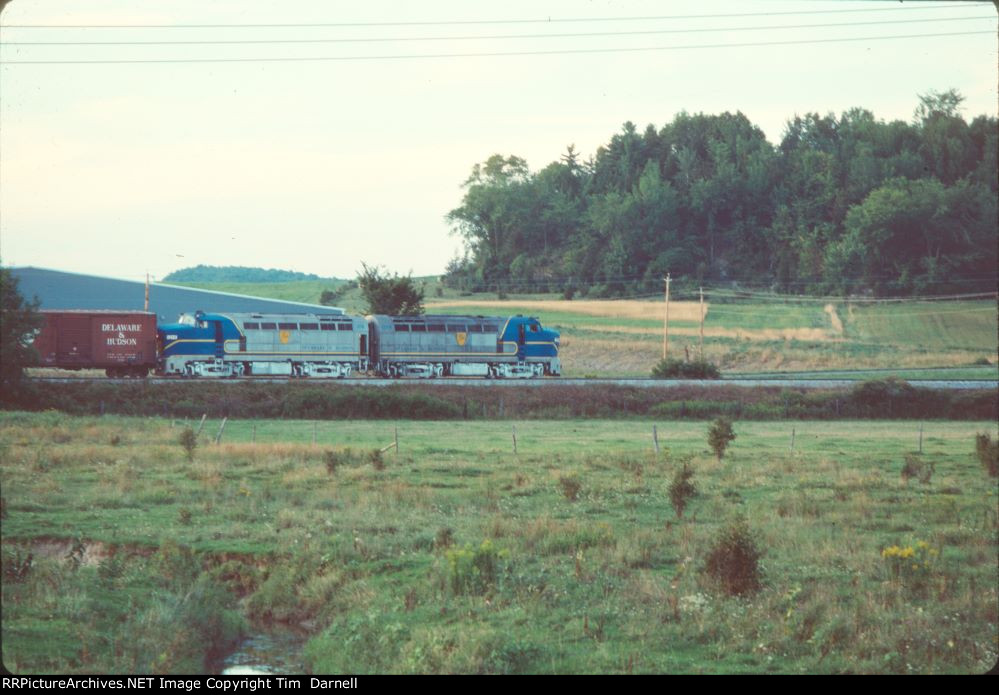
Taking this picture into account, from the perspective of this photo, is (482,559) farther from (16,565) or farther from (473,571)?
(16,565)

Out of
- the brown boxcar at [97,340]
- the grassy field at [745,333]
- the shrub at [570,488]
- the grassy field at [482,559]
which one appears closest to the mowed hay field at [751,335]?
the grassy field at [745,333]

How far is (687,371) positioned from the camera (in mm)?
56250

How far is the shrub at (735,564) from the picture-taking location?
15.1 m

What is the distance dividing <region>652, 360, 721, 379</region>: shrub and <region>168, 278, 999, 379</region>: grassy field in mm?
5773

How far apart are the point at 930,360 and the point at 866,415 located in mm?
16989

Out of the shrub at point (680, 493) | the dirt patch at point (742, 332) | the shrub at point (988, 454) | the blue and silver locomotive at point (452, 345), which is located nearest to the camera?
the shrub at point (680, 493)

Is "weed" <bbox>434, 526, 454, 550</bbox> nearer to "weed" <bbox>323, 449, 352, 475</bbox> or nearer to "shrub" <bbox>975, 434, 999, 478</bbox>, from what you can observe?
"weed" <bbox>323, 449, 352, 475</bbox>

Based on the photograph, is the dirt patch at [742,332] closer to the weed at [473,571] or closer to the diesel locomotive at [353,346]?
the diesel locomotive at [353,346]

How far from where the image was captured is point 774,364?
68625 mm

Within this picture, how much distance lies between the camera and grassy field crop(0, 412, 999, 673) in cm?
1289

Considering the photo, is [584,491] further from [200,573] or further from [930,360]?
[930,360]

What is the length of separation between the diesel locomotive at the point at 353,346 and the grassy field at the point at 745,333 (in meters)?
7.14

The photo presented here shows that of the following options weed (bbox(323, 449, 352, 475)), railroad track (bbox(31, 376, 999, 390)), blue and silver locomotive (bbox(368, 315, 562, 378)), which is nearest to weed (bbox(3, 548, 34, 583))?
weed (bbox(323, 449, 352, 475))

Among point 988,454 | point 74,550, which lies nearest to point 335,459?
point 74,550
